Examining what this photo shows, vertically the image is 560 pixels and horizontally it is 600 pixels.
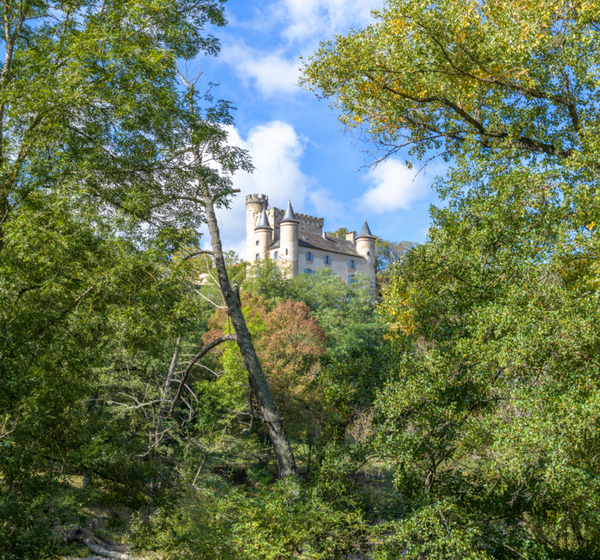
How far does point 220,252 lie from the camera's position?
37.2ft

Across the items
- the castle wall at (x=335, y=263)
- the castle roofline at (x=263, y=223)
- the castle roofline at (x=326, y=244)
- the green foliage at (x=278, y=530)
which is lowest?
the green foliage at (x=278, y=530)

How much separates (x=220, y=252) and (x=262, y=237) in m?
45.9

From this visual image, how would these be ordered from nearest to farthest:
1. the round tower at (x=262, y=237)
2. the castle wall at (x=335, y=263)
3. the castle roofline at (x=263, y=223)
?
the castle wall at (x=335, y=263), the round tower at (x=262, y=237), the castle roofline at (x=263, y=223)

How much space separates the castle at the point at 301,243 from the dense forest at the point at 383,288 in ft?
137

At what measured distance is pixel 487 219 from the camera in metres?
7.82

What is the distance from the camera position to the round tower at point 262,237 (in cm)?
5666

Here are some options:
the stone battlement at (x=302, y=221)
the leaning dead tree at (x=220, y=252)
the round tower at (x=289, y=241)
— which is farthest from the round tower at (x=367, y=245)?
the leaning dead tree at (x=220, y=252)

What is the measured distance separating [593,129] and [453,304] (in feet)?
Answer: 10.5

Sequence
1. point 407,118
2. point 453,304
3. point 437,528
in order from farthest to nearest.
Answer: point 407,118 < point 453,304 < point 437,528

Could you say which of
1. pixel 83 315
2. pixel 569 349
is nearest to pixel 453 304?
pixel 569 349

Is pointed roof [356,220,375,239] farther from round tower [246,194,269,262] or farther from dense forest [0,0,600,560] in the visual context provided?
dense forest [0,0,600,560]

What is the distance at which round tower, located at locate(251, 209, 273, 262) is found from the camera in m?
56.7

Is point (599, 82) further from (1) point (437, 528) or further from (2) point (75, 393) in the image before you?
(2) point (75, 393)

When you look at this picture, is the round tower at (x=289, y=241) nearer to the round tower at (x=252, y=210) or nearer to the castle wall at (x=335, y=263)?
the castle wall at (x=335, y=263)
